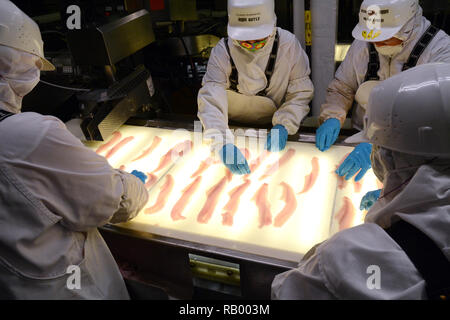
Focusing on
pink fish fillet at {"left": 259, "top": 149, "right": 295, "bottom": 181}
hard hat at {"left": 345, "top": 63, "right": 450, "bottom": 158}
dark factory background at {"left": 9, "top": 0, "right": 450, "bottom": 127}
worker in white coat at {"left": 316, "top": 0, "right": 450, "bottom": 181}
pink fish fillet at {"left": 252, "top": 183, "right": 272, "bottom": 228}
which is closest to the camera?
hard hat at {"left": 345, "top": 63, "right": 450, "bottom": 158}

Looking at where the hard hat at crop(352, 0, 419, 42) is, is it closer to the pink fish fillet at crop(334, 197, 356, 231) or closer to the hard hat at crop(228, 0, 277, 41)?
the hard hat at crop(228, 0, 277, 41)

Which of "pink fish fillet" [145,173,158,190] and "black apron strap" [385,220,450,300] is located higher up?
"black apron strap" [385,220,450,300]

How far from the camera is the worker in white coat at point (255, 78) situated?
2.22 m

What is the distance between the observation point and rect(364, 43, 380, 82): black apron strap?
2305mm

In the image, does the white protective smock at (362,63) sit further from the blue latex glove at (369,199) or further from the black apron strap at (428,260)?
the black apron strap at (428,260)

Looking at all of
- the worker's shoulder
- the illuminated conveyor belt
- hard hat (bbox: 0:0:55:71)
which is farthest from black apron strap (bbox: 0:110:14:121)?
the worker's shoulder

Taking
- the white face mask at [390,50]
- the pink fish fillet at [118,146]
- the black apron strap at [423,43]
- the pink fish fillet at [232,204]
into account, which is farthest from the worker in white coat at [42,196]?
the black apron strap at [423,43]

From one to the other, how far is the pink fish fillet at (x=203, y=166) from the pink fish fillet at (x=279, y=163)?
364 millimetres

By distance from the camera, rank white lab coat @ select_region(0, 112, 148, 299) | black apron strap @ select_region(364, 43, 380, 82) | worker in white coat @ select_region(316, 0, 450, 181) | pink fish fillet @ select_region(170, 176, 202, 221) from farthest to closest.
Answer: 1. black apron strap @ select_region(364, 43, 380, 82)
2. worker in white coat @ select_region(316, 0, 450, 181)
3. pink fish fillet @ select_region(170, 176, 202, 221)
4. white lab coat @ select_region(0, 112, 148, 299)

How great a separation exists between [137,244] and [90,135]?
104 centimetres
